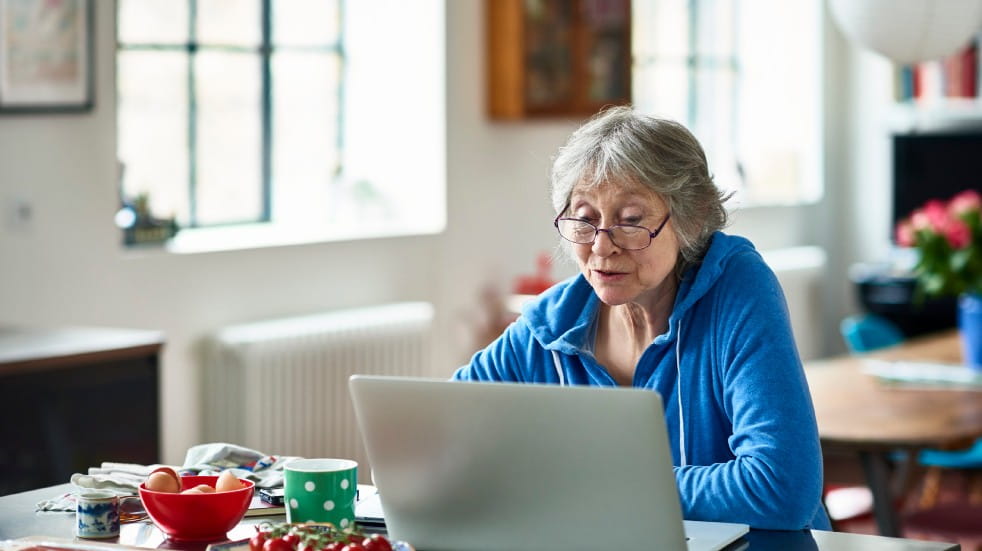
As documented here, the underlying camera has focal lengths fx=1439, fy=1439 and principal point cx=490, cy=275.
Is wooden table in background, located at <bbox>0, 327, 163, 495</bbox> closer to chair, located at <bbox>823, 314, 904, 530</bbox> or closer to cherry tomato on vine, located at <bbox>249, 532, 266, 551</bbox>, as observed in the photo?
cherry tomato on vine, located at <bbox>249, 532, 266, 551</bbox>

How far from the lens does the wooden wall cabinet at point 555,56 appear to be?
5145mm

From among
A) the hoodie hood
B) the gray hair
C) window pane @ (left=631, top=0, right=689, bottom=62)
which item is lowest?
the hoodie hood

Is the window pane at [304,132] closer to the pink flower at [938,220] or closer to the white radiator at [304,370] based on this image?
the white radiator at [304,370]

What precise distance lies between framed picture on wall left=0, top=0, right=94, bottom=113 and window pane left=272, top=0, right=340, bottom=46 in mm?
1045

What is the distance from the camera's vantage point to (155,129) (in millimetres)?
4336

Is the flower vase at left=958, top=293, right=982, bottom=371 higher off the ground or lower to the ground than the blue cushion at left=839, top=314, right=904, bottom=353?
higher

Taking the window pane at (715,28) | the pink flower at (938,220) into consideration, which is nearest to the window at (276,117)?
the pink flower at (938,220)

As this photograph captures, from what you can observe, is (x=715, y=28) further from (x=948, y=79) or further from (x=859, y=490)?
(x=859, y=490)

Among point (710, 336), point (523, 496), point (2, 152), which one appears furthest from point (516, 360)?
point (2, 152)

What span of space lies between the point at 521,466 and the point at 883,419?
6.50 feet

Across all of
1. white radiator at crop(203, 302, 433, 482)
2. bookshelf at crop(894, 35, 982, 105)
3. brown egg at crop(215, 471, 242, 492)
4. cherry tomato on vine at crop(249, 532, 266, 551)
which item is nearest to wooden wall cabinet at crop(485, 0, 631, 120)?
white radiator at crop(203, 302, 433, 482)

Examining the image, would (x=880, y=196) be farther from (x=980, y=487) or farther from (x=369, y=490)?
(x=369, y=490)

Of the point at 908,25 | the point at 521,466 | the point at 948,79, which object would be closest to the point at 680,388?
the point at 521,466

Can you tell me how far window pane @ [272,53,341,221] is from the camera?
477 centimetres
